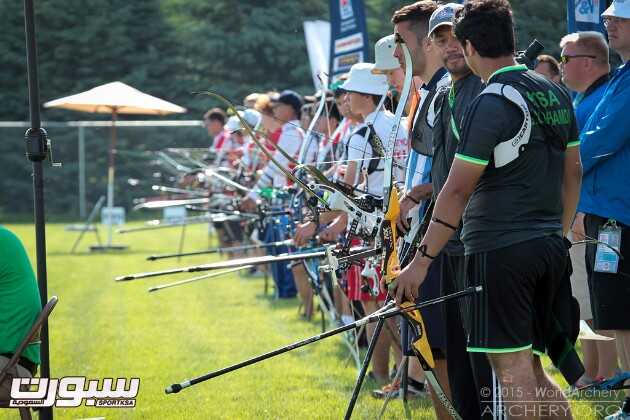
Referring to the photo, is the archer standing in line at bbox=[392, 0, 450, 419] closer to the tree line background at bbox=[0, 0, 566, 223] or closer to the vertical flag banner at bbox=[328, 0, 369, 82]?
the vertical flag banner at bbox=[328, 0, 369, 82]

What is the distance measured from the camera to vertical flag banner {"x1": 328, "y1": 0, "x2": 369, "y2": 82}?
37.7ft

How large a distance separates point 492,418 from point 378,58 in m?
2.16

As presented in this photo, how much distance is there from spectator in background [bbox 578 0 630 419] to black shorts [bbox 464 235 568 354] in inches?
59.5

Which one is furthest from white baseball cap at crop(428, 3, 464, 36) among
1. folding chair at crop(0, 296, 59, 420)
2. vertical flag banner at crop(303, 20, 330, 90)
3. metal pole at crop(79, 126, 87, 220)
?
metal pole at crop(79, 126, 87, 220)

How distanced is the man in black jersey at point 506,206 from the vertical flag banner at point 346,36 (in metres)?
7.42

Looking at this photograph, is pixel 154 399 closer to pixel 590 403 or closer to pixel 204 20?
pixel 590 403

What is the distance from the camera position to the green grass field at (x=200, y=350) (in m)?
6.46

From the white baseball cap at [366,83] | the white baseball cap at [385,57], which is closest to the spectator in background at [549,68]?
the white baseball cap at [366,83]

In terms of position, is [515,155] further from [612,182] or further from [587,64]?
[587,64]

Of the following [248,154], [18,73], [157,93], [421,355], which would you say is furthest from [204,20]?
[421,355]

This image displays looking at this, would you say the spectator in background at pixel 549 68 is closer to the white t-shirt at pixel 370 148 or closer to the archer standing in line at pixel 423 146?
the white t-shirt at pixel 370 148

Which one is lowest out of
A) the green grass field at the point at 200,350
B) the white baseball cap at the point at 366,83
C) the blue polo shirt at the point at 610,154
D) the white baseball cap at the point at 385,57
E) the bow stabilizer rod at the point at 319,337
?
the green grass field at the point at 200,350

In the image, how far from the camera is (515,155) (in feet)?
12.7

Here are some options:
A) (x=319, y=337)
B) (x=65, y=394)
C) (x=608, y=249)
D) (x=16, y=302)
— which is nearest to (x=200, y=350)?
(x=65, y=394)
